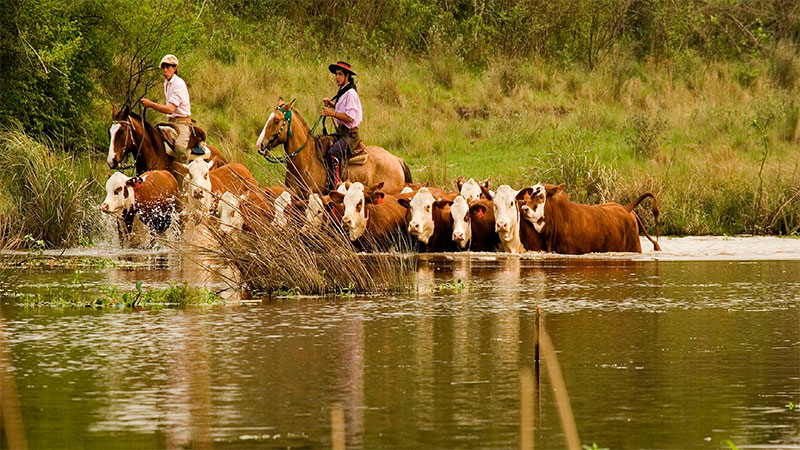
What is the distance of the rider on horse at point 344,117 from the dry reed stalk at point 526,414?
12300 millimetres

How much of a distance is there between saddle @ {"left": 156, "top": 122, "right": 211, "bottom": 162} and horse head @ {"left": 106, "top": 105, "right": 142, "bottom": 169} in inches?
22.2

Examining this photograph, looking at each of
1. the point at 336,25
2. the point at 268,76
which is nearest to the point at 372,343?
the point at 268,76

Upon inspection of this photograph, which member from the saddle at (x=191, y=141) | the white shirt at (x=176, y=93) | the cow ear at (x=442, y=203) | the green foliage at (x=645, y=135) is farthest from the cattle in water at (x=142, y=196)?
the green foliage at (x=645, y=135)

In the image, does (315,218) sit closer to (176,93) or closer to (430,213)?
(430,213)

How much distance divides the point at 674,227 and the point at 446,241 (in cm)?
450

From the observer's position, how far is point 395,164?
949 inches

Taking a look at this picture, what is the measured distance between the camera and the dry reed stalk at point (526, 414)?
302 inches

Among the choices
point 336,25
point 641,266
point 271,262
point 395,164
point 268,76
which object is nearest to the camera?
point 271,262

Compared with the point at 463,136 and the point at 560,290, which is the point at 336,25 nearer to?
the point at 463,136

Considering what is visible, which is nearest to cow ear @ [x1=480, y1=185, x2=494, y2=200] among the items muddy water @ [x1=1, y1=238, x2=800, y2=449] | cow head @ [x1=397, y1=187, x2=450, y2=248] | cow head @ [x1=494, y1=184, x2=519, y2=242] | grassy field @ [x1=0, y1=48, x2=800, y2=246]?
cow head @ [x1=494, y1=184, x2=519, y2=242]

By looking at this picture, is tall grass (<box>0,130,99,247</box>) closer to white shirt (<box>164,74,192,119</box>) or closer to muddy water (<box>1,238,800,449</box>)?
white shirt (<box>164,74,192,119</box>)

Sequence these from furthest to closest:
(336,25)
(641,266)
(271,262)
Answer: (336,25) → (641,266) → (271,262)

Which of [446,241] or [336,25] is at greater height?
[336,25]

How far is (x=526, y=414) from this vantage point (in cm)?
859
